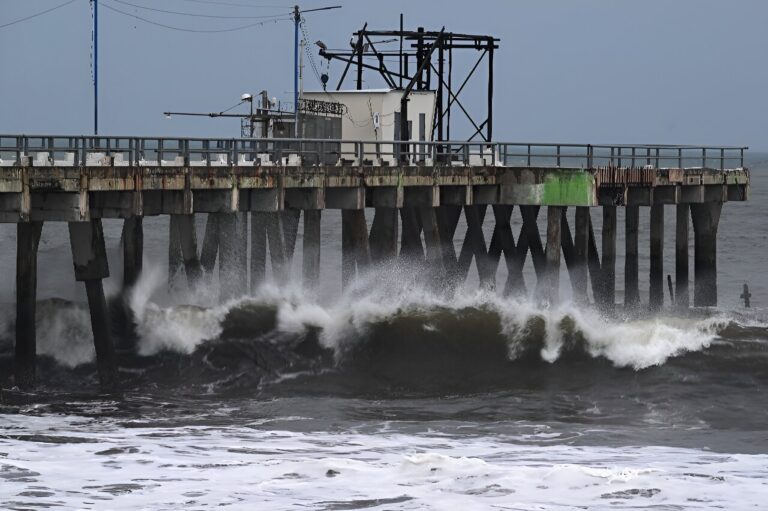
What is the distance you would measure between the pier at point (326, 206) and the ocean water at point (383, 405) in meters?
0.95

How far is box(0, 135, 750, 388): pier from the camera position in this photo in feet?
89.7

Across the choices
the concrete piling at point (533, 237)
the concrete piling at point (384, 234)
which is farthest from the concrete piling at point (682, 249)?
the concrete piling at point (384, 234)

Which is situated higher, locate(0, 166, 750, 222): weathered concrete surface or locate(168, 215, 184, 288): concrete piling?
locate(0, 166, 750, 222): weathered concrete surface

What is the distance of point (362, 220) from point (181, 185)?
21.1 feet

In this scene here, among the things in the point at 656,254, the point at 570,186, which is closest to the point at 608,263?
the point at 656,254

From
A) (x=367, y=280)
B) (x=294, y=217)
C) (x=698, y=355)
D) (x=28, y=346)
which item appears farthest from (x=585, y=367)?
(x=28, y=346)

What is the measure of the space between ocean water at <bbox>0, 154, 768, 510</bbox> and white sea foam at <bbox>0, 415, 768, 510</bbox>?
52 millimetres

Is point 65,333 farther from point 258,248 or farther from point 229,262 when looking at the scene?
point 258,248

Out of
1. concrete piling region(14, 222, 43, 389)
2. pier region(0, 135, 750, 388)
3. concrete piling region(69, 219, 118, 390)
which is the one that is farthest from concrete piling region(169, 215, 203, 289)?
concrete piling region(14, 222, 43, 389)

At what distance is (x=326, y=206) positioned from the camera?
3284cm

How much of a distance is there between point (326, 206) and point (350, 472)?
41.5ft

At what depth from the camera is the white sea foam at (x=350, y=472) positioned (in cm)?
1947

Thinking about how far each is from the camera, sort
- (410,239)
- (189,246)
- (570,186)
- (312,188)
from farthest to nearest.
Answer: (410,239), (570,186), (189,246), (312,188)

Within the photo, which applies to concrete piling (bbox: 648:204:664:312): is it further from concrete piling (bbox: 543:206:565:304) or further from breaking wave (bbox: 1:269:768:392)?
concrete piling (bbox: 543:206:565:304)
